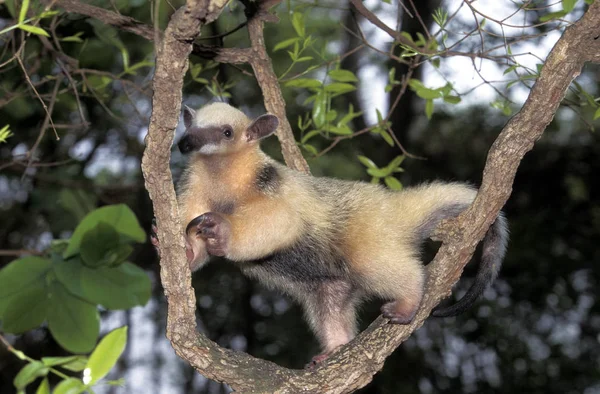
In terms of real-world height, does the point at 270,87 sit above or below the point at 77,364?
above

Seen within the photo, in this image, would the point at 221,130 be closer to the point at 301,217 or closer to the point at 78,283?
the point at 301,217

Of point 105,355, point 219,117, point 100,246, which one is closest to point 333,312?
point 219,117

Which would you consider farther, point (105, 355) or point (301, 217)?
point (301, 217)

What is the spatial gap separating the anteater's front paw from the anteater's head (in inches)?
14.0

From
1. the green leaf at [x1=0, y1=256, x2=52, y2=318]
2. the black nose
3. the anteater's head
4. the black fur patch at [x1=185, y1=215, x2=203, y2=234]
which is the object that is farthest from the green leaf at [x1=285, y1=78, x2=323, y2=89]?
the green leaf at [x1=0, y1=256, x2=52, y2=318]

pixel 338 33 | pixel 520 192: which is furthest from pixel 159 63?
pixel 338 33

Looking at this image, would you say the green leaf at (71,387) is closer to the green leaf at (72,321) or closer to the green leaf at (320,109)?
the green leaf at (72,321)

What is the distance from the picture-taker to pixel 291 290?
4297 millimetres

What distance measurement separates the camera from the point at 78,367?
184 centimetres

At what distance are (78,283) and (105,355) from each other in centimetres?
175

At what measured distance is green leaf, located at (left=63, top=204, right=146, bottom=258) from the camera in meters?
3.63

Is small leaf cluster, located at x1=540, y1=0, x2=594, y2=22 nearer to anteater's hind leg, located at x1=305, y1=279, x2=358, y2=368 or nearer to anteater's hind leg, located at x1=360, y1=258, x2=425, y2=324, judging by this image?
anteater's hind leg, located at x1=360, y1=258, x2=425, y2=324

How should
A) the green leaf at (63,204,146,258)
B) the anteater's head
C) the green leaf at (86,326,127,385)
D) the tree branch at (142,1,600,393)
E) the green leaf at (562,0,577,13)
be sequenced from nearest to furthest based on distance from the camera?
the green leaf at (86,326,127,385), the tree branch at (142,1,600,393), the green leaf at (562,0,577,13), the green leaf at (63,204,146,258), the anteater's head

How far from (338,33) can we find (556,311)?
453 cm
